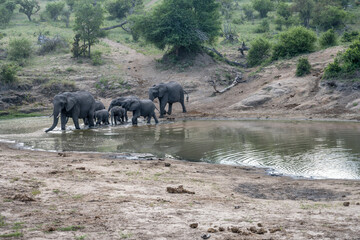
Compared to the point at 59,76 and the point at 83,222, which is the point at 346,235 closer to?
the point at 83,222

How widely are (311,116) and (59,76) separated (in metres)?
Answer: 19.2

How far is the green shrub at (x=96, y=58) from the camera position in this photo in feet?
118

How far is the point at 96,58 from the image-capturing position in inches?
1459

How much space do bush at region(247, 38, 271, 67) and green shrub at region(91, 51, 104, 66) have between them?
12.2m

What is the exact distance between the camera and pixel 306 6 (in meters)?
48.9

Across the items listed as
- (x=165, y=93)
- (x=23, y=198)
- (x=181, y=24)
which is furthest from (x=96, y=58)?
(x=23, y=198)

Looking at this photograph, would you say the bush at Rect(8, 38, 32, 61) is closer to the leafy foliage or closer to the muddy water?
the muddy water

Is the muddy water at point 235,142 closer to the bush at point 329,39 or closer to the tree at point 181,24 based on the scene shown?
the tree at point 181,24

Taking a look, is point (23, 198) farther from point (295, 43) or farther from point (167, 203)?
point (295, 43)

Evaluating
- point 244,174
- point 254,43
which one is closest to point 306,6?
point 254,43

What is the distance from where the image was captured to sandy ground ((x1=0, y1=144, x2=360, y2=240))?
604 centimetres

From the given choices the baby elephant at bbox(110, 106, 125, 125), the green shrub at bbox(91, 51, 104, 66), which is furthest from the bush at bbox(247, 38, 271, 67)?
the baby elephant at bbox(110, 106, 125, 125)

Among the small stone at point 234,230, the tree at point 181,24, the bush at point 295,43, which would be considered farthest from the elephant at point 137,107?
the small stone at point 234,230

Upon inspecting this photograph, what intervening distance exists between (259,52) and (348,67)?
11.3 meters
